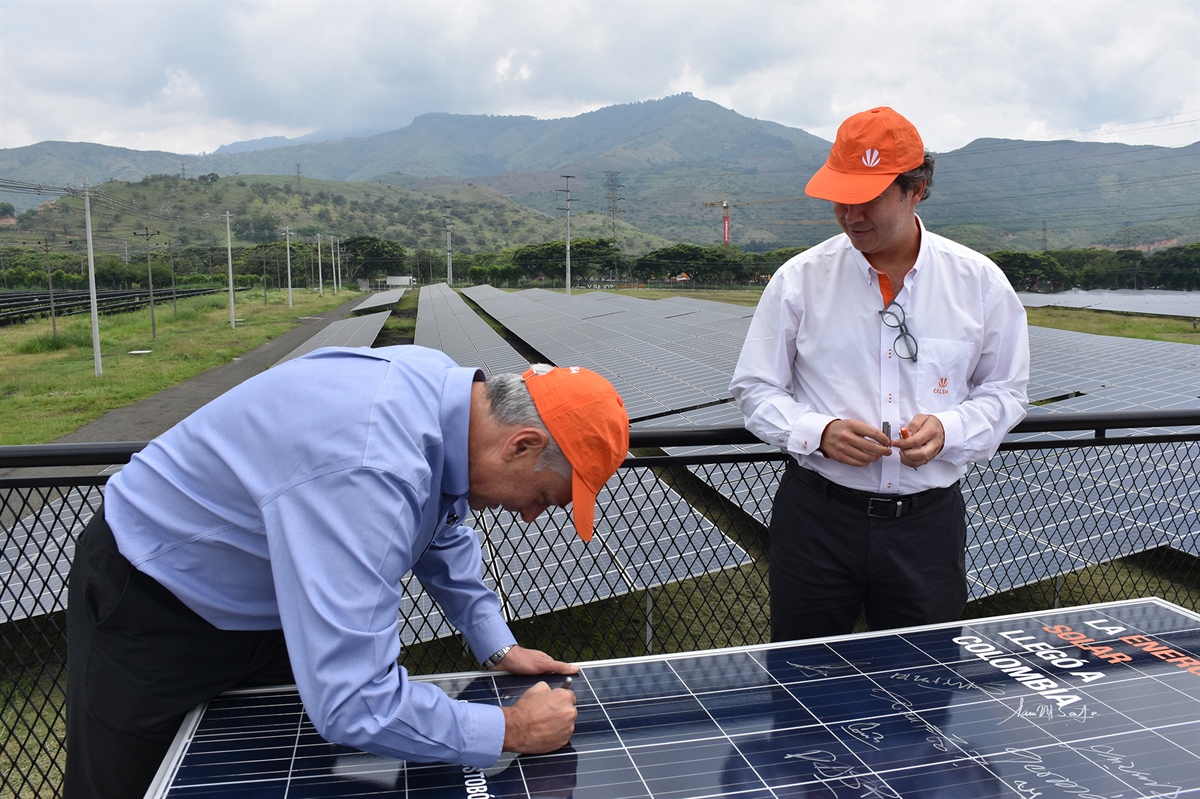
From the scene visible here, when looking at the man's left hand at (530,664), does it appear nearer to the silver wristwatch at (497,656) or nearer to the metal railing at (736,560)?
the silver wristwatch at (497,656)

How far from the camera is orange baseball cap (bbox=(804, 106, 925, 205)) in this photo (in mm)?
2250

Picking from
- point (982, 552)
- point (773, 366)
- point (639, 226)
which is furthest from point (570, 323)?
point (639, 226)

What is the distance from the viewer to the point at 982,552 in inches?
226

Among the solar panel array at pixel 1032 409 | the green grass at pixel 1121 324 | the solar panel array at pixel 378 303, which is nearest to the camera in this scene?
the solar panel array at pixel 1032 409

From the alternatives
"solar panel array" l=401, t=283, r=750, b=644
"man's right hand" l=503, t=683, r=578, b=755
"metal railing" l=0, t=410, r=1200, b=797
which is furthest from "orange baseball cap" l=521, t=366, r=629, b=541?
"solar panel array" l=401, t=283, r=750, b=644

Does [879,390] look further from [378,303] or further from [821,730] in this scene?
[378,303]

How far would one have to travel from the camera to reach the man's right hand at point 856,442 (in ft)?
7.24

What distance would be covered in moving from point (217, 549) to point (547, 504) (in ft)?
1.99

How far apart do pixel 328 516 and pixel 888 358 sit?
1656 millimetres

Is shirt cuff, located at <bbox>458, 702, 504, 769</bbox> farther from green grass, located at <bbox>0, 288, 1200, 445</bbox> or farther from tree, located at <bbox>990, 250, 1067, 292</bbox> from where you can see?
tree, located at <bbox>990, 250, 1067, 292</bbox>

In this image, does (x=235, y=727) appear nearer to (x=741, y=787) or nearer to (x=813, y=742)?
(x=741, y=787)

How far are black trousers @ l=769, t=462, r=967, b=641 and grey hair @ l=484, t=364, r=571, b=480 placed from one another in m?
1.09

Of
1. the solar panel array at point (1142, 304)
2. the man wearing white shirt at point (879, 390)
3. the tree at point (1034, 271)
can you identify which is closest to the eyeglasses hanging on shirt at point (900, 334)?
the man wearing white shirt at point (879, 390)

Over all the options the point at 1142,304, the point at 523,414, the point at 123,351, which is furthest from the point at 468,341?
the point at 1142,304
